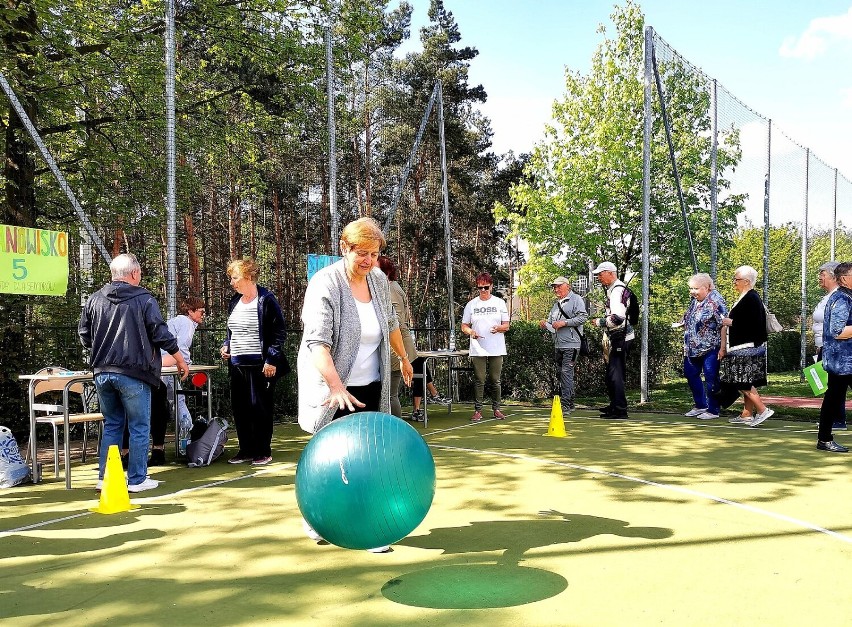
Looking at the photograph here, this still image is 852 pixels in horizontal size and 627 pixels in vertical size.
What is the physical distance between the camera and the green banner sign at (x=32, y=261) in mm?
7672

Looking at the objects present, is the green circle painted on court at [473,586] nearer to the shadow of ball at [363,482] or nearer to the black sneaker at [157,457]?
the shadow of ball at [363,482]

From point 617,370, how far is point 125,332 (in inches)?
275

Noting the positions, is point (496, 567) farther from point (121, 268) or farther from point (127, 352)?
point (121, 268)

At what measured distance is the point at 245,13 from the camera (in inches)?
530

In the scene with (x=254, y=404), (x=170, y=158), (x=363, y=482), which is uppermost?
(x=170, y=158)

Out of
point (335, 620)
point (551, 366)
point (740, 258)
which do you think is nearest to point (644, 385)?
point (551, 366)

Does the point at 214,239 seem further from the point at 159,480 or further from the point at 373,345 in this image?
the point at 373,345

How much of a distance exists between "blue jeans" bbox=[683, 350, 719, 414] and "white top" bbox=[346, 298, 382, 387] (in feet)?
23.8

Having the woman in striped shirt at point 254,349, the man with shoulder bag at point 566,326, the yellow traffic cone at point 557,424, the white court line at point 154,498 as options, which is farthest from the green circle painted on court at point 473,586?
the man with shoulder bag at point 566,326

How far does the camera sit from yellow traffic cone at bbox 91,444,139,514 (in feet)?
18.9

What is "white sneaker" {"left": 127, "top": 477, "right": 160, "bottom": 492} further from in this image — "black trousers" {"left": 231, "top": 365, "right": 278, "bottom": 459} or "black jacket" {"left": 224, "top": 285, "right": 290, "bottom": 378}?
"black jacket" {"left": 224, "top": 285, "right": 290, "bottom": 378}

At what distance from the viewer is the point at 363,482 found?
146 inches

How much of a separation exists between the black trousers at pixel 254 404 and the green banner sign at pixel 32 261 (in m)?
2.18

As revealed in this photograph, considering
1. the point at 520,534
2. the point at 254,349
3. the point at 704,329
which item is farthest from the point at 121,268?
the point at 704,329
